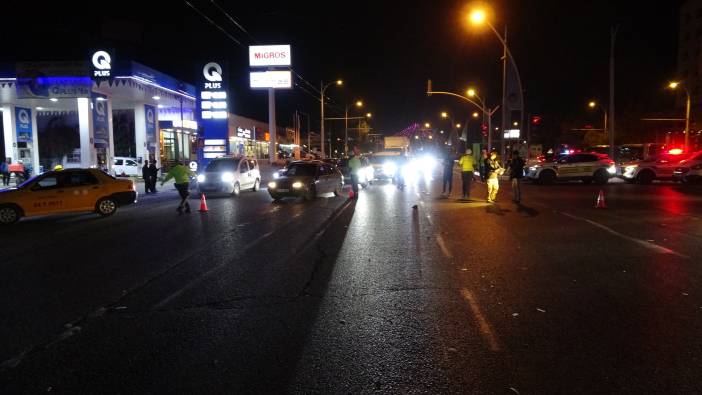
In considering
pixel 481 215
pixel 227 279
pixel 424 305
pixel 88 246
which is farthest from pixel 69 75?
pixel 424 305

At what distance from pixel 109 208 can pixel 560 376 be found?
1395 cm

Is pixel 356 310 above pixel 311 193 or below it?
below

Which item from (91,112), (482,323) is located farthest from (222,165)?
(482,323)

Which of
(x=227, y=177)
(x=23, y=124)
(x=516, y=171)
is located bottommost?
(x=227, y=177)

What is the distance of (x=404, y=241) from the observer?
9.82 metres

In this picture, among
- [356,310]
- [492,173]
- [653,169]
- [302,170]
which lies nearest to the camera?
[356,310]

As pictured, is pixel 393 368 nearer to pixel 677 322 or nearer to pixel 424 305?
pixel 424 305

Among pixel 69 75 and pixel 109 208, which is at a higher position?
pixel 69 75

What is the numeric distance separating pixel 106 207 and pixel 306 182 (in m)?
6.54

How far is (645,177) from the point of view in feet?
84.6

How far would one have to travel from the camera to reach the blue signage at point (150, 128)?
116 feet

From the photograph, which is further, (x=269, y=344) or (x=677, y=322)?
(x=677, y=322)

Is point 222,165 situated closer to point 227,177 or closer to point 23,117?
point 227,177

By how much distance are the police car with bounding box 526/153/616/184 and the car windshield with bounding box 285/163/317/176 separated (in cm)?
1258
